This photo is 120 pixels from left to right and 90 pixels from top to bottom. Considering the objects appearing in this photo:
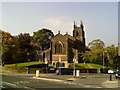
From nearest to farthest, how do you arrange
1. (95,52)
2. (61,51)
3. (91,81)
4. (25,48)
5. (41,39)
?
1. (91,81)
2. (95,52)
3. (61,51)
4. (25,48)
5. (41,39)

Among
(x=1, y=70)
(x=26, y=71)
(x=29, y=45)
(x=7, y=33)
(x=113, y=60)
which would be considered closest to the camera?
(x=26, y=71)

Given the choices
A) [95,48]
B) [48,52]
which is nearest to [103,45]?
[95,48]

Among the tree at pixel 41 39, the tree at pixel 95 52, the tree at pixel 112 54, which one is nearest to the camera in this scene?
the tree at pixel 112 54

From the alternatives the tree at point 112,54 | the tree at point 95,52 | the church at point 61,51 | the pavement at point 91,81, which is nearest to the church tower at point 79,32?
the church at point 61,51

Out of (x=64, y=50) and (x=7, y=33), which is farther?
(x=64, y=50)

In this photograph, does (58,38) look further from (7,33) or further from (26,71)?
(26,71)

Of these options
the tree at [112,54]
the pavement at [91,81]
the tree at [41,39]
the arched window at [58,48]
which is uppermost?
the tree at [41,39]

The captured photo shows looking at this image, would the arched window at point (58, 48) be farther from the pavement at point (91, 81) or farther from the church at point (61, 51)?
the pavement at point (91, 81)

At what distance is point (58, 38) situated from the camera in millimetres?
Result: 85312

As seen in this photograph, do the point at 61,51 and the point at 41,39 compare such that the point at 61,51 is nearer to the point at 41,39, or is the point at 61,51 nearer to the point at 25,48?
the point at 25,48

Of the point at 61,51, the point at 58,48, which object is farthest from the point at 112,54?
the point at 58,48

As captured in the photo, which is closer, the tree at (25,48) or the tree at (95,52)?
the tree at (95,52)

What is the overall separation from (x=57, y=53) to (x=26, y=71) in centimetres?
3453

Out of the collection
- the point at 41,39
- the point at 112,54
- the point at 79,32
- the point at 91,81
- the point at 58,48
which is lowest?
the point at 91,81
